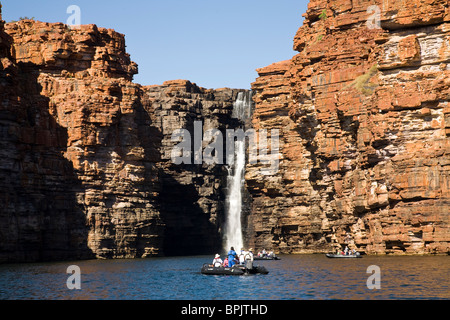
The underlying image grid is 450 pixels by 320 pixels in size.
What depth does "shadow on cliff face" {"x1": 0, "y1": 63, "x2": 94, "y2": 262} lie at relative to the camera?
107m

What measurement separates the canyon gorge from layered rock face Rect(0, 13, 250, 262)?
0.76ft

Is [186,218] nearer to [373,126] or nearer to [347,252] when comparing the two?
[347,252]

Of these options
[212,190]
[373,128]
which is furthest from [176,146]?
[373,128]

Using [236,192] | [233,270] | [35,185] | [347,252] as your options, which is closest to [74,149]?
[35,185]

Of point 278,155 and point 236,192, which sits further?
point 236,192

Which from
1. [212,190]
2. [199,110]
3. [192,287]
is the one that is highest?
[199,110]

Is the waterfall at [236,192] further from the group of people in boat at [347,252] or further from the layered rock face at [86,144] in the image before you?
the group of people in boat at [347,252]

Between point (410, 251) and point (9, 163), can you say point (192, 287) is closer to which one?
point (410, 251)

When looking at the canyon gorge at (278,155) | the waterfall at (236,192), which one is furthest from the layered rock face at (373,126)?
the waterfall at (236,192)

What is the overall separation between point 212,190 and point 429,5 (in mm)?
81676

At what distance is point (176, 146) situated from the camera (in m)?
163

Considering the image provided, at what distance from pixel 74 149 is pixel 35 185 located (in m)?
12.6

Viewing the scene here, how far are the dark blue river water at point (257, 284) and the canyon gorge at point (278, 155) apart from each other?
13347mm

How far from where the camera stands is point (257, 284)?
67.3 m
